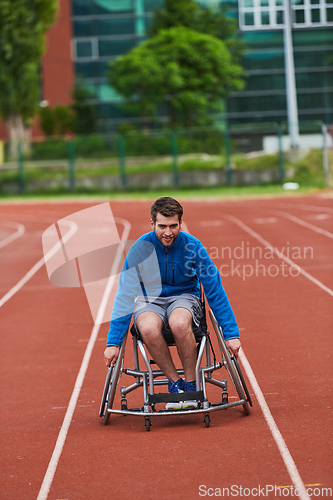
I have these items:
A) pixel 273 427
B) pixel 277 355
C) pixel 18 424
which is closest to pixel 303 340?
pixel 277 355

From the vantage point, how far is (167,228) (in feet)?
14.4

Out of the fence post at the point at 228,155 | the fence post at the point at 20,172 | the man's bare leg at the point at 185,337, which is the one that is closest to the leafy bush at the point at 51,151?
the fence post at the point at 20,172

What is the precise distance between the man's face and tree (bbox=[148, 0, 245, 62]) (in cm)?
3134

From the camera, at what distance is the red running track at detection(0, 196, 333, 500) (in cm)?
352

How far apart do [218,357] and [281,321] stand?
4.67ft

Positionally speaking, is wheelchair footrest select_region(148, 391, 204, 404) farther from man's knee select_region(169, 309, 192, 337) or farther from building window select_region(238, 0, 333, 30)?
building window select_region(238, 0, 333, 30)

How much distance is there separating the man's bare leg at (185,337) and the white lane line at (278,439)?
0.52 metres

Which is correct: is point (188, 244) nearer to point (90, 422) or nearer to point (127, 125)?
point (90, 422)

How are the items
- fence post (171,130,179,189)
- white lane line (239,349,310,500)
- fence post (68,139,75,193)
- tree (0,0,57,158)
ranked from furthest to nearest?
1. tree (0,0,57,158)
2. fence post (68,139,75,193)
3. fence post (171,130,179,189)
4. white lane line (239,349,310,500)

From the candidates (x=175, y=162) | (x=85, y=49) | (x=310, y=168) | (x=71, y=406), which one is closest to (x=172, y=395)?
(x=71, y=406)

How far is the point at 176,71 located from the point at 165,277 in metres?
28.1

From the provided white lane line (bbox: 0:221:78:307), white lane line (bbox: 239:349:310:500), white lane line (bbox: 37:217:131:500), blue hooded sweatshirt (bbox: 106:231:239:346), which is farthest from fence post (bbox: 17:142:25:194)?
blue hooded sweatshirt (bbox: 106:231:239:346)

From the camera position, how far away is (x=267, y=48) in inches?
1634

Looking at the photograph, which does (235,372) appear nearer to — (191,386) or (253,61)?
(191,386)
